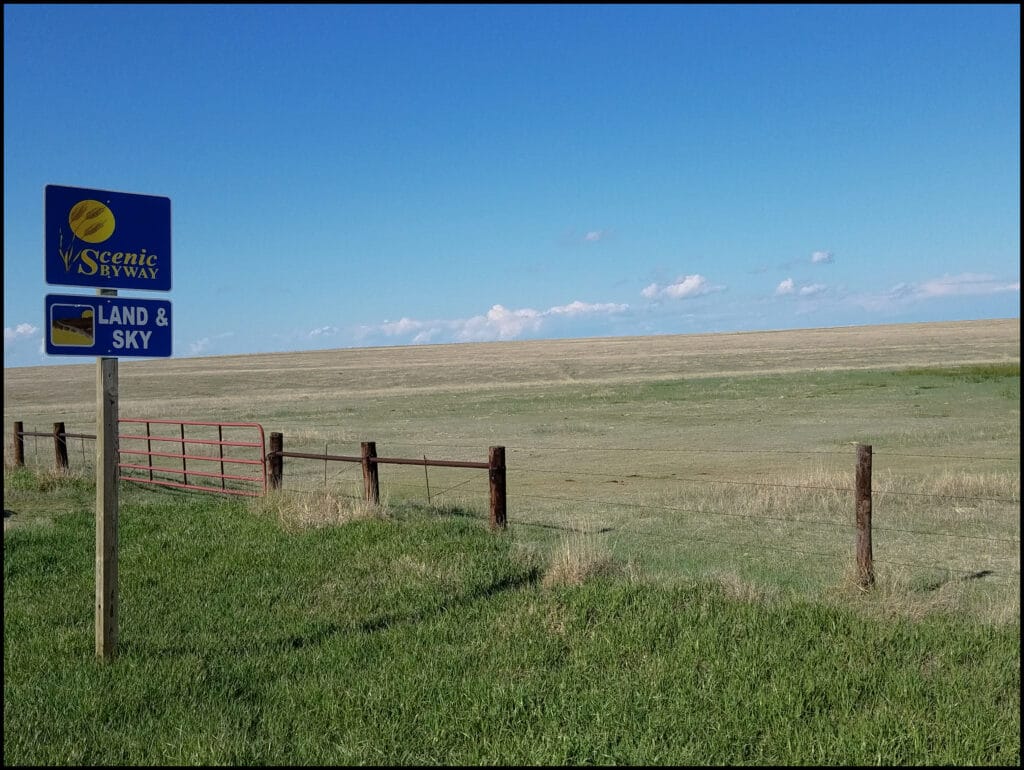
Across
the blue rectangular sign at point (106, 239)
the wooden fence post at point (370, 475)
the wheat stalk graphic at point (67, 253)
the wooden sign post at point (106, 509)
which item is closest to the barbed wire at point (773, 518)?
the wooden fence post at point (370, 475)

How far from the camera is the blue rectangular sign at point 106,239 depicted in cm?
537

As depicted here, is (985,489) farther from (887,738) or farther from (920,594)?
(887,738)

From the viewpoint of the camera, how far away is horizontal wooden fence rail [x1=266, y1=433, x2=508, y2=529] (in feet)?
32.2

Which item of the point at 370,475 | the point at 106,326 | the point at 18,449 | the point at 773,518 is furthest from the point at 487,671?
the point at 18,449

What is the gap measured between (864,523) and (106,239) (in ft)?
20.0

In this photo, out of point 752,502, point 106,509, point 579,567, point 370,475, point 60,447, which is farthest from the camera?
point 60,447

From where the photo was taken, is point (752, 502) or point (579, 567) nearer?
point (579, 567)

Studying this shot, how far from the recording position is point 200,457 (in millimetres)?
15062

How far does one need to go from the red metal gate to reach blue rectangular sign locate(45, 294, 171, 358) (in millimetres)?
7126

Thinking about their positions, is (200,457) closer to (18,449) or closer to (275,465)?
(275,465)

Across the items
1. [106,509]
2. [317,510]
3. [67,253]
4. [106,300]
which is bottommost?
[317,510]

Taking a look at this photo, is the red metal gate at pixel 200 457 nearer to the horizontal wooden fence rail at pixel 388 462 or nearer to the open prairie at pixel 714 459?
the horizontal wooden fence rail at pixel 388 462

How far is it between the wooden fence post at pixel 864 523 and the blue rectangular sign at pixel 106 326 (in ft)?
17.7

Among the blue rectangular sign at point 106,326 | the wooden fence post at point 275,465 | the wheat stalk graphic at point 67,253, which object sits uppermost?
the wheat stalk graphic at point 67,253
